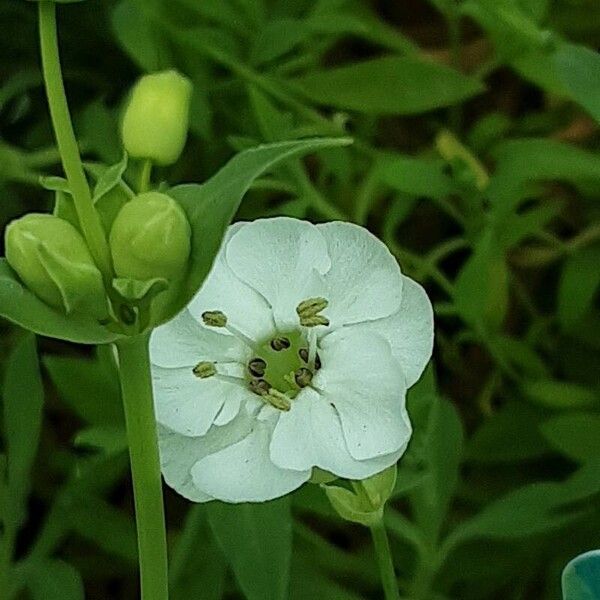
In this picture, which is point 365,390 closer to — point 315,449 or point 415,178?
point 315,449

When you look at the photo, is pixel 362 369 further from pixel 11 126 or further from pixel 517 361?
pixel 11 126

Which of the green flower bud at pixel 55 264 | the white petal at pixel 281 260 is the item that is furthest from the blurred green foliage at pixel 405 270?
the green flower bud at pixel 55 264

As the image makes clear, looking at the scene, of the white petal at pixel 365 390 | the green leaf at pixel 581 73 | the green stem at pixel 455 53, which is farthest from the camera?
the green stem at pixel 455 53

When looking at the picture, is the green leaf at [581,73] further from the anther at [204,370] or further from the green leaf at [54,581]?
the green leaf at [54,581]

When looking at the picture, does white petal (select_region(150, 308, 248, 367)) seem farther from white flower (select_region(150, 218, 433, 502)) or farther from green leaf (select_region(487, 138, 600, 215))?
green leaf (select_region(487, 138, 600, 215))

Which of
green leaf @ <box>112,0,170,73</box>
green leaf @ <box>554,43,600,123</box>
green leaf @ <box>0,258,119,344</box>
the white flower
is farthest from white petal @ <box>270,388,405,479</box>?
green leaf @ <box>112,0,170,73</box>
